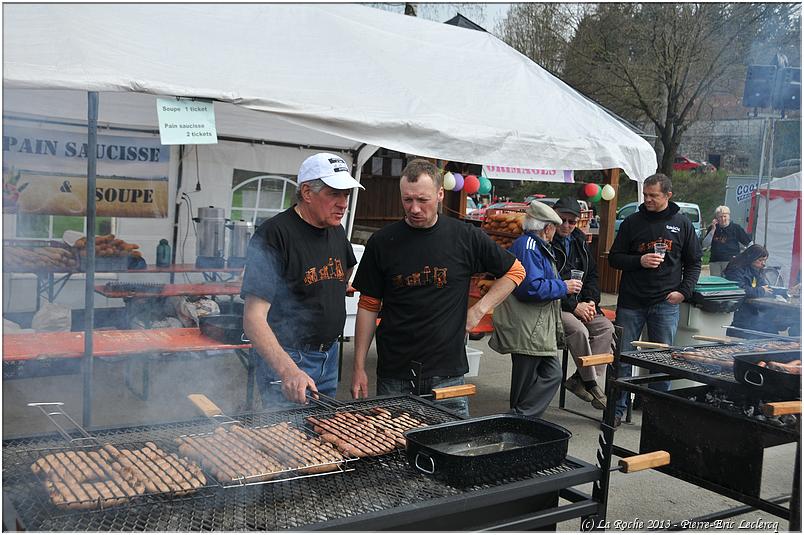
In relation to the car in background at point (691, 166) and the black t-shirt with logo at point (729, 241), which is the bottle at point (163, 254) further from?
the car in background at point (691, 166)

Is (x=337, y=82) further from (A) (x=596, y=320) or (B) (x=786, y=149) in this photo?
(B) (x=786, y=149)

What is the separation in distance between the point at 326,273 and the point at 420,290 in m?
0.56

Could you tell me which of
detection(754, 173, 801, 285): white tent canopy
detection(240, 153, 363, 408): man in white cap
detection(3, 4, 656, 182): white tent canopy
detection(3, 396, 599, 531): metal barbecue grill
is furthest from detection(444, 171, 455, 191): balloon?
detection(754, 173, 801, 285): white tent canopy

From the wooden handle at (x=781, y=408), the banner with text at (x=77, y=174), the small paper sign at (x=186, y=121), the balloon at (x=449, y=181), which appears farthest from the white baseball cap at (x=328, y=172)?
the balloon at (x=449, y=181)

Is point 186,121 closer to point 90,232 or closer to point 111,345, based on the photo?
point 90,232

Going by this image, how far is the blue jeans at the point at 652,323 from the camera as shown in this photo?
19.4ft

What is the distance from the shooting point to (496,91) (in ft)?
22.2

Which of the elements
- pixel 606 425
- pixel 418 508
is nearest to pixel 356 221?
pixel 606 425

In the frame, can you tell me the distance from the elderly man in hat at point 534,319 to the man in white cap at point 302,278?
7.33 feet

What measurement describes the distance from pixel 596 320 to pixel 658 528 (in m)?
2.46

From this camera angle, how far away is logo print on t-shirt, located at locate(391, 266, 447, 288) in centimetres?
366

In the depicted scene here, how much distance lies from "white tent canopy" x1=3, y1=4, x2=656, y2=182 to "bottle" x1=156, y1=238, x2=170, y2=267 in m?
1.34

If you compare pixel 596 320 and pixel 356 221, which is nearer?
pixel 596 320

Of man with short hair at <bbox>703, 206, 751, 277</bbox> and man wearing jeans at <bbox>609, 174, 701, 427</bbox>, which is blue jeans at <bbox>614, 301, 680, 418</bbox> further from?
man with short hair at <bbox>703, 206, 751, 277</bbox>
